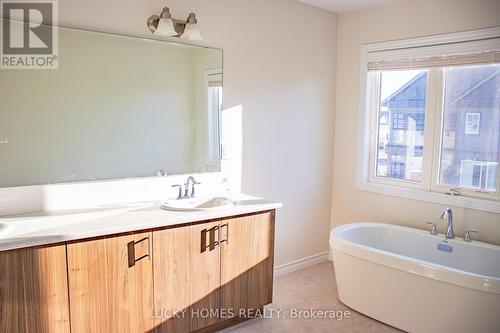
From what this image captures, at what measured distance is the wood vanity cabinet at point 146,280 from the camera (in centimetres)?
207

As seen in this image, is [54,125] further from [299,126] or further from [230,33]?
[299,126]

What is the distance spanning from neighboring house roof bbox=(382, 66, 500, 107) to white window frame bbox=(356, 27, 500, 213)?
8cm

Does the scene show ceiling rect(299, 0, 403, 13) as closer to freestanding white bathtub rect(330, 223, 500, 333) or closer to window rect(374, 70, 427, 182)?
window rect(374, 70, 427, 182)

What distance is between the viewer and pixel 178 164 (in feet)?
10.4

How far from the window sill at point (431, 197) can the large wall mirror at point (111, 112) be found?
5.38 ft

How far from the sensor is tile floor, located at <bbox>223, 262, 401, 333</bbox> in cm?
301

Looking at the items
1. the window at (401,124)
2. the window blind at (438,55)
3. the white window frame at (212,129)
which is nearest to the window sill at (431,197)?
the window at (401,124)

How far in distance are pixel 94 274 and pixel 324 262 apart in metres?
→ 2.73

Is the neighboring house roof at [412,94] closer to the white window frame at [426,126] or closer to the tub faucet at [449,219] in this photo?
the white window frame at [426,126]

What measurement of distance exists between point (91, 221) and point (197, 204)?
0.83m

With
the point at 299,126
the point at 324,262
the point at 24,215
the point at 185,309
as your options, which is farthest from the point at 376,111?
the point at 24,215

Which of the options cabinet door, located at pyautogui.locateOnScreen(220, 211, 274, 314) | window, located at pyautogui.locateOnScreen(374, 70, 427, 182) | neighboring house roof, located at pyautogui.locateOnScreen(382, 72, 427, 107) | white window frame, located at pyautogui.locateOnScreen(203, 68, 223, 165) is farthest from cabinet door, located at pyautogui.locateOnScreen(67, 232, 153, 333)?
neighboring house roof, located at pyautogui.locateOnScreen(382, 72, 427, 107)

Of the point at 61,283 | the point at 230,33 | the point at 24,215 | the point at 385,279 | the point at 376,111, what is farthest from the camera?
the point at 376,111

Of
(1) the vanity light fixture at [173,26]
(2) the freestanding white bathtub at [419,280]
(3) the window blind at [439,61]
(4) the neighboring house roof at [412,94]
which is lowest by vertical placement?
(2) the freestanding white bathtub at [419,280]
